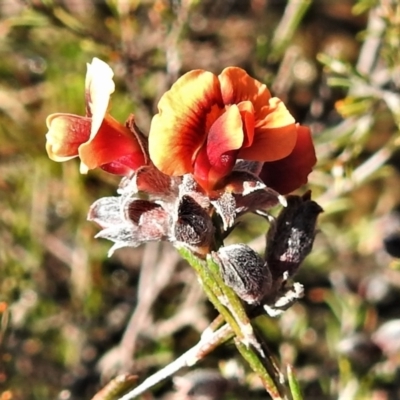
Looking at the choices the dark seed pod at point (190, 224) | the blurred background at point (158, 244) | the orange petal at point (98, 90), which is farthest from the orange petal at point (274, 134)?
the blurred background at point (158, 244)

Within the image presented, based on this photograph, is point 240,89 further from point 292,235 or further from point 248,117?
point 292,235

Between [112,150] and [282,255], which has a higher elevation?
[112,150]

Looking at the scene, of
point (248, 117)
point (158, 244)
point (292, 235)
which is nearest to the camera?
point (248, 117)

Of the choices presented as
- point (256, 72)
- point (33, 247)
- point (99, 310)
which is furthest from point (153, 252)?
point (256, 72)

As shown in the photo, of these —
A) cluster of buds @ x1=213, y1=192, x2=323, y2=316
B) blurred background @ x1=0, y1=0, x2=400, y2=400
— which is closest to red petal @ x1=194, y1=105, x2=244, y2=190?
cluster of buds @ x1=213, y1=192, x2=323, y2=316

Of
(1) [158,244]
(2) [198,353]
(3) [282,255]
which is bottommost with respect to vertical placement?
(1) [158,244]

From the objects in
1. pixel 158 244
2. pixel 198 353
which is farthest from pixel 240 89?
pixel 158 244
